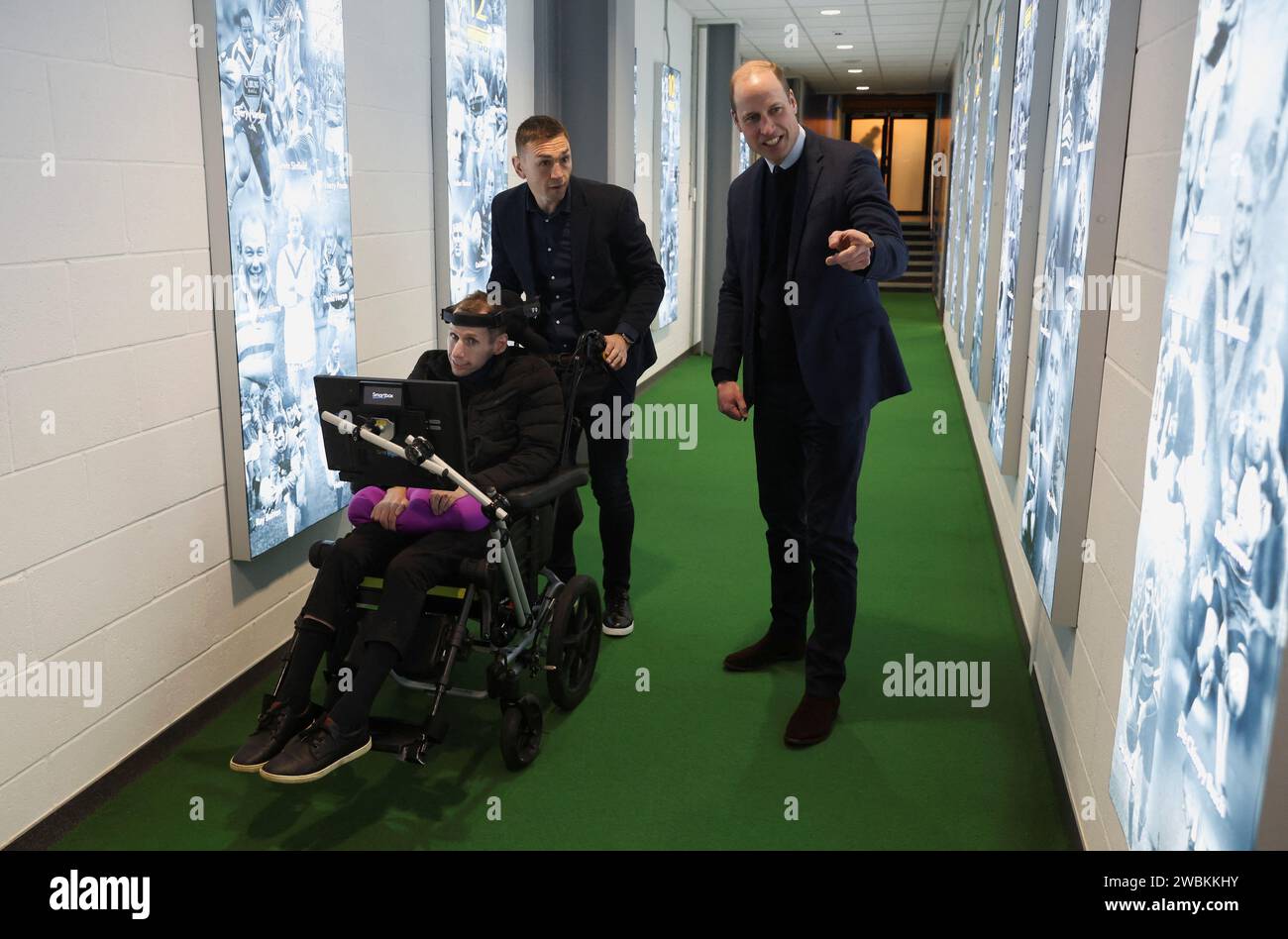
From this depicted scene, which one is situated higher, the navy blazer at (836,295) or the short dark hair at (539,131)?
the short dark hair at (539,131)

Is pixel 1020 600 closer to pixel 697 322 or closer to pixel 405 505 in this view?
pixel 405 505

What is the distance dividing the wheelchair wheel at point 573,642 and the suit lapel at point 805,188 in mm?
1086

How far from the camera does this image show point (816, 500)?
2889 millimetres

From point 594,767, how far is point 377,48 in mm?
2549

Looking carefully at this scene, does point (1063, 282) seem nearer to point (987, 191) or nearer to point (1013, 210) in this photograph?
point (1013, 210)

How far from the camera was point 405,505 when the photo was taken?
2717 millimetres

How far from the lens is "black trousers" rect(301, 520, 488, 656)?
2477 millimetres

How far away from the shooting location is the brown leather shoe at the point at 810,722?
289cm

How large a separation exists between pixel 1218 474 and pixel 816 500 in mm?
1539

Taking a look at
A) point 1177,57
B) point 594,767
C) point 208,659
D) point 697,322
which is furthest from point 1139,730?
point 697,322

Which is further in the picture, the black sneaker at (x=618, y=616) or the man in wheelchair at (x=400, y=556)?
the black sneaker at (x=618, y=616)

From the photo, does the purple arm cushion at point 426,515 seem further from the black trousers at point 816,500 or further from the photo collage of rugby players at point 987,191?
the photo collage of rugby players at point 987,191

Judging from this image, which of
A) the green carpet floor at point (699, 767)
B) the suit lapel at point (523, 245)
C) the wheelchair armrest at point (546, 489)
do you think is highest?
the suit lapel at point (523, 245)

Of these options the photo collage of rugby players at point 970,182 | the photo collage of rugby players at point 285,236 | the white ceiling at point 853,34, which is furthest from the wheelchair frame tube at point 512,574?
the white ceiling at point 853,34
